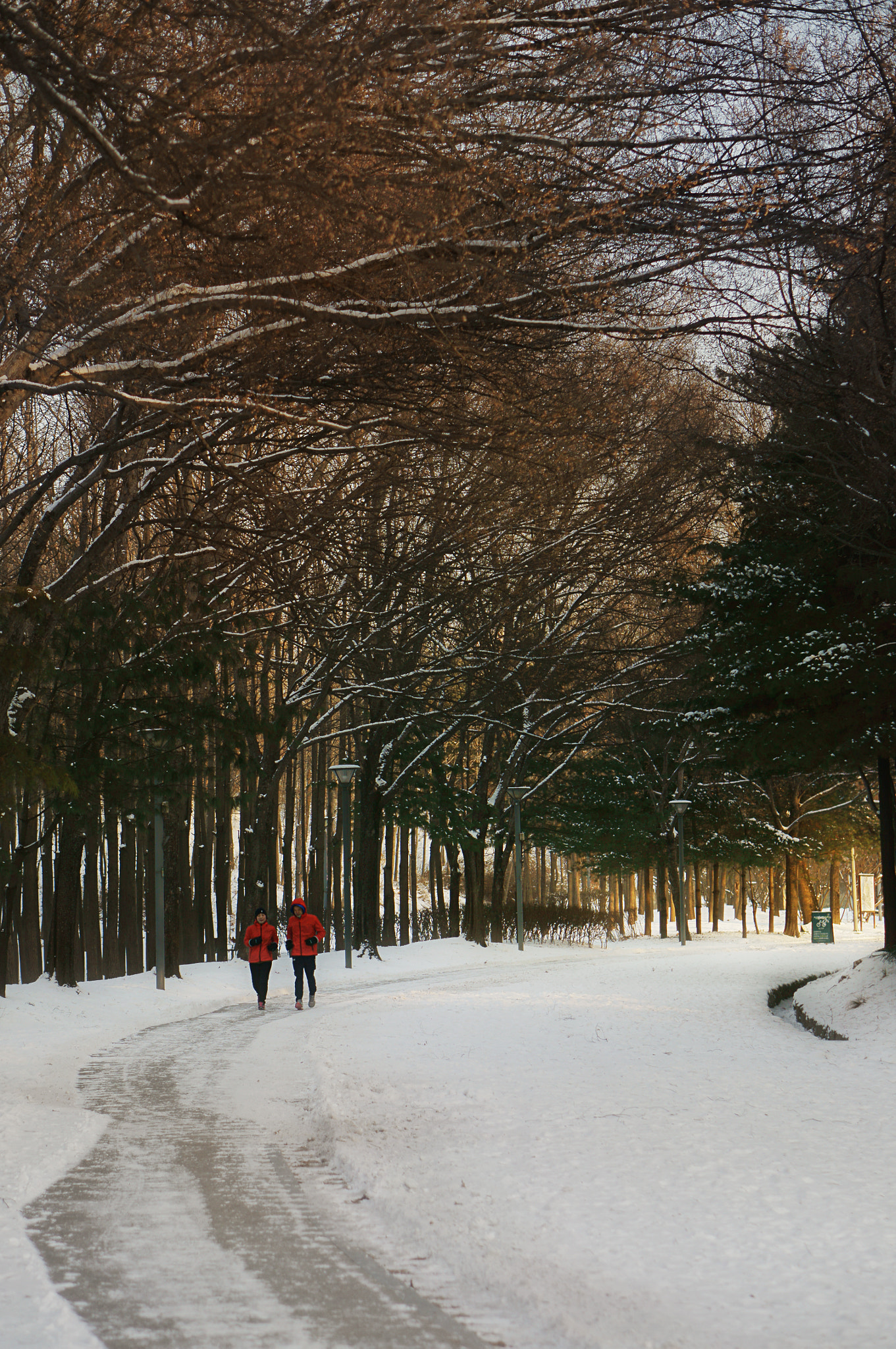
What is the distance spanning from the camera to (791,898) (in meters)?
49.0

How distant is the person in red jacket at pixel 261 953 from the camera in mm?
19203

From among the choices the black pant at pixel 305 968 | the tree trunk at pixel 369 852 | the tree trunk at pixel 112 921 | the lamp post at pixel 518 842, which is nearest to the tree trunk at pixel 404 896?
the lamp post at pixel 518 842

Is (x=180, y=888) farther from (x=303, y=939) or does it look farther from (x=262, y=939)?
(x=303, y=939)

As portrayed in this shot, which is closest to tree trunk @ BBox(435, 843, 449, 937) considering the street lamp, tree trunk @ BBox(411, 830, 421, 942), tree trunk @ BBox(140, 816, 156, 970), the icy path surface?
tree trunk @ BBox(411, 830, 421, 942)

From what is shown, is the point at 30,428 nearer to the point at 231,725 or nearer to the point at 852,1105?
the point at 231,725

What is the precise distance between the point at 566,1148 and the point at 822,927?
33.3 m

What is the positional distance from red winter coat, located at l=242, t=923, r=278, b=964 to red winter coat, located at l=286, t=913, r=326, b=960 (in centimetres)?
35

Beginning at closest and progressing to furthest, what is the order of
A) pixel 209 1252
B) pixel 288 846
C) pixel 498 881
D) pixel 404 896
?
1. pixel 209 1252
2. pixel 288 846
3. pixel 498 881
4. pixel 404 896

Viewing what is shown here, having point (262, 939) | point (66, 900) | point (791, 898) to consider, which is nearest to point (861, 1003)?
point (262, 939)

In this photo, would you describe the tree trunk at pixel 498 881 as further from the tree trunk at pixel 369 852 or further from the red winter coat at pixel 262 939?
the red winter coat at pixel 262 939

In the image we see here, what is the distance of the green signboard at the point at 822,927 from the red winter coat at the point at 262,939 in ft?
78.8

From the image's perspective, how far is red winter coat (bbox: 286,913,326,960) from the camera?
19062mm

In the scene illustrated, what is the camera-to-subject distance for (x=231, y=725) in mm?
14258

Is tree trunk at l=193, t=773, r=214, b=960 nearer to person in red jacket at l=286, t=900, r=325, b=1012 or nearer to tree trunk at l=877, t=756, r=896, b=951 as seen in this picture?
person in red jacket at l=286, t=900, r=325, b=1012
